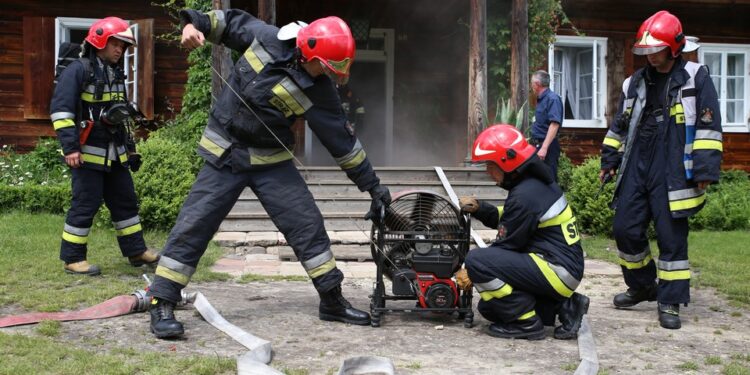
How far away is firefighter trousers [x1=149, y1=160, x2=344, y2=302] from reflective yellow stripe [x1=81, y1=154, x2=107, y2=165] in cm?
165

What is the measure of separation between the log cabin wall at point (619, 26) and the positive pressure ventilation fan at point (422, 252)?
30.0 ft

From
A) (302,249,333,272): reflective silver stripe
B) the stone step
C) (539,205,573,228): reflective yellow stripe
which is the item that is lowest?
(302,249,333,272): reflective silver stripe

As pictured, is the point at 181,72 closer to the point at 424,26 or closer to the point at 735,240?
the point at 424,26

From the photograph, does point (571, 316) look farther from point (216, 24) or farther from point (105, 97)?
point (105, 97)

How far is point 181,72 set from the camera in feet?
40.9

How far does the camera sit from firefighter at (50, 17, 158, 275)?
576cm

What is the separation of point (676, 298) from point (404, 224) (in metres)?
1.88

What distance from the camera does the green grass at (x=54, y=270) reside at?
198 inches

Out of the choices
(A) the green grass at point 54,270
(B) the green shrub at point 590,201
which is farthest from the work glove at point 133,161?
(B) the green shrub at point 590,201

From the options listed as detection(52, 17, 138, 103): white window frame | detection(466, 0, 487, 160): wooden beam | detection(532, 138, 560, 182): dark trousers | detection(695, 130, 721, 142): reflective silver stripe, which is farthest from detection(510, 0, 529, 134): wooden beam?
detection(52, 17, 138, 103): white window frame

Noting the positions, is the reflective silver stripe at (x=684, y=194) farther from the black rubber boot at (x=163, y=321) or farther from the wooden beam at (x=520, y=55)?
the wooden beam at (x=520, y=55)

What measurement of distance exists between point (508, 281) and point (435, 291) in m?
0.47

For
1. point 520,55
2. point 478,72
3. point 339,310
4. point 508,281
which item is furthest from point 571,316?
point 520,55

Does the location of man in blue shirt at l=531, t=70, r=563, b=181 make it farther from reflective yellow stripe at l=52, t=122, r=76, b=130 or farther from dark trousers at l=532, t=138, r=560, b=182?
reflective yellow stripe at l=52, t=122, r=76, b=130
